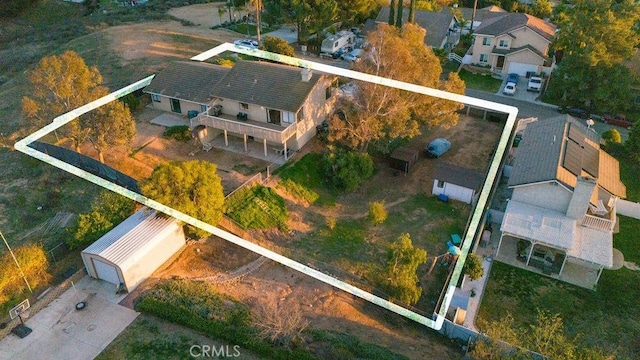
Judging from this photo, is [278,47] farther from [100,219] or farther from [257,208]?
[100,219]

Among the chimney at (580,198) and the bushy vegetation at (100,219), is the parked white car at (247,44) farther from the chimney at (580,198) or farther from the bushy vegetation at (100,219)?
the chimney at (580,198)

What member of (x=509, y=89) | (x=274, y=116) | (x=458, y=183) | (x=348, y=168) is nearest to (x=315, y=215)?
(x=348, y=168)

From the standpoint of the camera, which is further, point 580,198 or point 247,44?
point 247,44

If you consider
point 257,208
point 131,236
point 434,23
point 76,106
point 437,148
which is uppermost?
point 434,23

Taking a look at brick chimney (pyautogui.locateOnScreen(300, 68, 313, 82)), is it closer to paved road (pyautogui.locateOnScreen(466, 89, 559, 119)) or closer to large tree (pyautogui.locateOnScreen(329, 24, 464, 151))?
large tree (pyautogui.locateOnScreen(329, 24, 464, 151))
